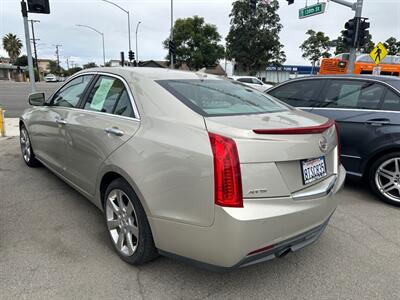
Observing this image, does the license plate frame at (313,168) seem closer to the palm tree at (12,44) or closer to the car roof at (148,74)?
the car roof at (148,74)

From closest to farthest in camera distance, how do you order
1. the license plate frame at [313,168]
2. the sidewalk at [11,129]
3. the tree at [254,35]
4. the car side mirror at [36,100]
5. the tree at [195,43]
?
the license plate frame at [313,168]
the car side mirror at [36,100]
the sidewalk at [11,129]
the tree at [254,35]
the tree at [195,43]

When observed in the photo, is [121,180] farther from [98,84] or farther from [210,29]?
[210,29]

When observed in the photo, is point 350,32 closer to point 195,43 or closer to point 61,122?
point 61,122

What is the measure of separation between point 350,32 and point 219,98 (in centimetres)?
1125

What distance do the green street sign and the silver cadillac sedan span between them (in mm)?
11705

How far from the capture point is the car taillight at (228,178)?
1.93m

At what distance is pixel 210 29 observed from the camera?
1924 inches

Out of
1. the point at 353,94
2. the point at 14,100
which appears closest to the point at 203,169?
the point at 353,94

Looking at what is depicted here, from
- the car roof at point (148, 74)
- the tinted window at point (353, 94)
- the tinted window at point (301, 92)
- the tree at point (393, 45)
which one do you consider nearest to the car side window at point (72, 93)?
the car roof at point (148, 74)

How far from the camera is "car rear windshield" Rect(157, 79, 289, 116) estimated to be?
8.16ft

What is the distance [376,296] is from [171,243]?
160 centimetres

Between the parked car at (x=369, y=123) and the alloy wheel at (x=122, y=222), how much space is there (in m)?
3.12

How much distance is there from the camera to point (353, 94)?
439cm

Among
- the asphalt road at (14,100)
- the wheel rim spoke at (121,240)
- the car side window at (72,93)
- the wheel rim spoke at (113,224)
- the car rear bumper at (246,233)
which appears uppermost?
the car side window at (72,93)
